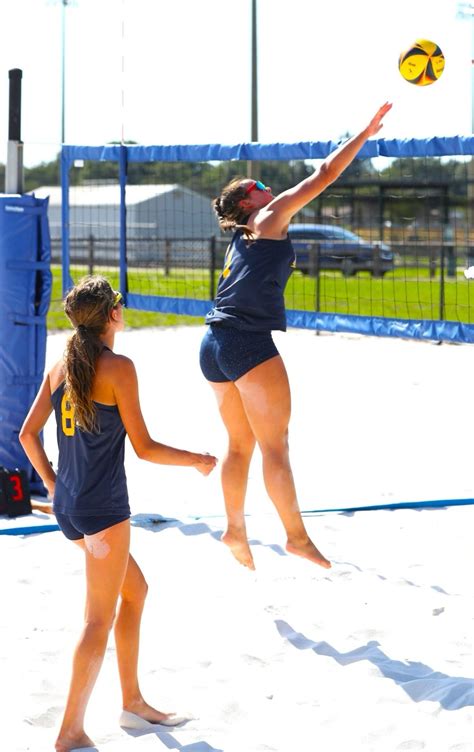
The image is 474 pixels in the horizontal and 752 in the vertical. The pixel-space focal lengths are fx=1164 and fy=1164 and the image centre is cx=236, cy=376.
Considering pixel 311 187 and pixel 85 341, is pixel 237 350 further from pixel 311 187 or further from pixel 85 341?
pixel 85 341

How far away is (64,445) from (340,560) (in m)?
2.17

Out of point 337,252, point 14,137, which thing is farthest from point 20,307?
point 337,252

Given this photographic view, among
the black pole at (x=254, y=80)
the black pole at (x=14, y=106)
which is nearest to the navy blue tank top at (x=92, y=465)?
the black pole at (x=14, y=106)

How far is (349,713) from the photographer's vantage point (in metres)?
3.47

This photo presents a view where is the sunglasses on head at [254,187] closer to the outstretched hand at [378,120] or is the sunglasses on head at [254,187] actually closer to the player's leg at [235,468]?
the outstretched hand at [378,120]

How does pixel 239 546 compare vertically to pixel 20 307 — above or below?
below

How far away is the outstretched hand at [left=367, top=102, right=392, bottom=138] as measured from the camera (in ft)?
14.1

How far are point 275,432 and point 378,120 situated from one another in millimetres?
1219

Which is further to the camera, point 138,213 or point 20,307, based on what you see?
point 138,213

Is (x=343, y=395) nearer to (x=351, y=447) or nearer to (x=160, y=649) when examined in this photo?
(x=351, y=447)

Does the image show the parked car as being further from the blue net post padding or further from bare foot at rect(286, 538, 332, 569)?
bare foot at rect(286, 538, 332, 569)

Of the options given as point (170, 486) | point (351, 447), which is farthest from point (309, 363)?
point (170, 486)

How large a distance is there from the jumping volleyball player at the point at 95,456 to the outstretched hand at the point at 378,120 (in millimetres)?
1533

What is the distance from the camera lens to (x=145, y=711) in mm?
3416
